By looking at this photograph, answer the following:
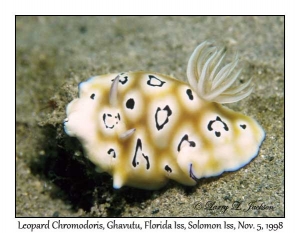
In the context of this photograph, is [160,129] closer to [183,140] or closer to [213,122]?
[183,140]

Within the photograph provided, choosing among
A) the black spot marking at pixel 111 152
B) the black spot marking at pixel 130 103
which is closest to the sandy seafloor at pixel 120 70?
the black spot marking at pixel 111 152

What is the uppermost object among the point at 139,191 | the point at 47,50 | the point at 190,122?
the point at 47,50

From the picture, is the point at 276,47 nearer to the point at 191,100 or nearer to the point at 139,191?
the point at 191,100

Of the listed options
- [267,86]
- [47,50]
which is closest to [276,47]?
[267,86]

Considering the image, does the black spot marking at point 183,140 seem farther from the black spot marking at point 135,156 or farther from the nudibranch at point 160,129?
the black spot marking at point 135,156

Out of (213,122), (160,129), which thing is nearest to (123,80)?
(160,129)

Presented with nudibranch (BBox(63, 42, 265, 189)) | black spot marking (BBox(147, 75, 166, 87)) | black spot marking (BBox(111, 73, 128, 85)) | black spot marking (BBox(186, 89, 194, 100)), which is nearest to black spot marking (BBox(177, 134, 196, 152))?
nudibranch (BBox(63, 42, 265, 189))

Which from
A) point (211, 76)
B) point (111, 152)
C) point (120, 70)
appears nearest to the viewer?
point (111, 152)
